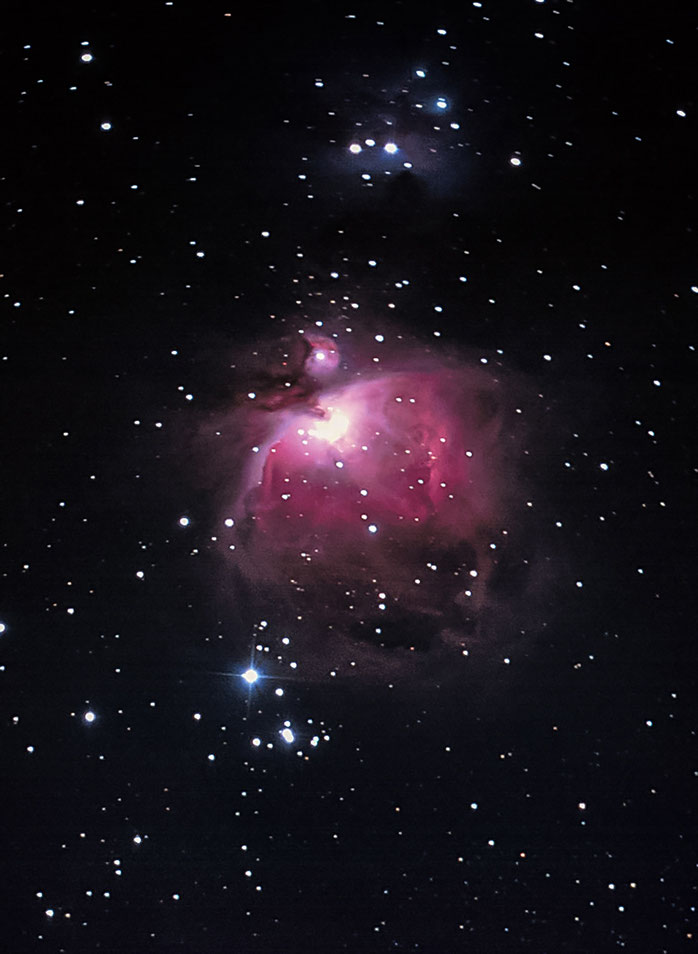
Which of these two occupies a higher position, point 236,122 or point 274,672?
point 236,122

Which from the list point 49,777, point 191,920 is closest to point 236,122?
point 49,777

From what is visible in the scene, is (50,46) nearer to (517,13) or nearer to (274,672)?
(517,13)

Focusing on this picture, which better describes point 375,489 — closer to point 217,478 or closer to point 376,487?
point 376,487

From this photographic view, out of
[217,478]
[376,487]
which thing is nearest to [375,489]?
[376,487]

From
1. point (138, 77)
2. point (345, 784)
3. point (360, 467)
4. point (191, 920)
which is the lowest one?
point (191, 920)

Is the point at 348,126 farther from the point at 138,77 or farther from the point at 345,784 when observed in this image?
the point at 345,784
